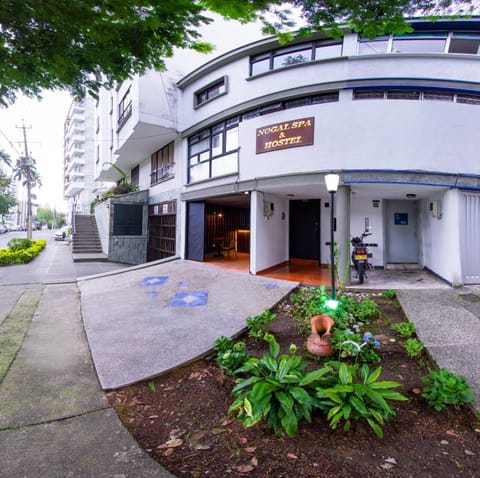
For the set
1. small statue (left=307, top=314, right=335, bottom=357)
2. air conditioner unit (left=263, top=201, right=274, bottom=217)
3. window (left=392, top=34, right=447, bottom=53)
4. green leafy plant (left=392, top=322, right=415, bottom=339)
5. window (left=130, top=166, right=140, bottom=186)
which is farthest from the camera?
window (left=130, top=166, right=140, bottom=186)

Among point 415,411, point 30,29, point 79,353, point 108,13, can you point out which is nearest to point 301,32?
point 108,13

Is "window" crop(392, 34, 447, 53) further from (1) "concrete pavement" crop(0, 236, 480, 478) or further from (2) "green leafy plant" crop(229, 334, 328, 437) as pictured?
(2) "green leafy plant" crop(229, 334, 328, 437)

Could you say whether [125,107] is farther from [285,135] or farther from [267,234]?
[267,234]

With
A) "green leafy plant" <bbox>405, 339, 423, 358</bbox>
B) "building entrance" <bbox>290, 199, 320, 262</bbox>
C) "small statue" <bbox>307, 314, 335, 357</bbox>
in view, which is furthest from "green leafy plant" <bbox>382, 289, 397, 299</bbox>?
"building entrance" <bbox>290, 199, 320, 262</bbox>

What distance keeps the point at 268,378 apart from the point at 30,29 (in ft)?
13.4

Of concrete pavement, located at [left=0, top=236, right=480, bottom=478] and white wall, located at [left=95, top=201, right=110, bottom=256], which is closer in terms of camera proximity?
concrete pavement, located at [left=0, top=236, right=480, bottom=478]

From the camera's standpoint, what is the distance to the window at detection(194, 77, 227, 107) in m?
10.5

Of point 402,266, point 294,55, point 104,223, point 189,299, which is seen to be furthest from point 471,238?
point 104,223

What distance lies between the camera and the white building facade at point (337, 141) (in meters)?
6.92

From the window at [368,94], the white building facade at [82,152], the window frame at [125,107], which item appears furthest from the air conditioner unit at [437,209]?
the white building facade at [82,152]

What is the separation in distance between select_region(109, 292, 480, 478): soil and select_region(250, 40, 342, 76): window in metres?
8.99

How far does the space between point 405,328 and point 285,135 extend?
5.90 metres

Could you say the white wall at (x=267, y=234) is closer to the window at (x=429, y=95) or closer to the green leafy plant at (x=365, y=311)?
the green leafy plant at (x=365, y=311)

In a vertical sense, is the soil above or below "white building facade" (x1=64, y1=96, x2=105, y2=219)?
below
